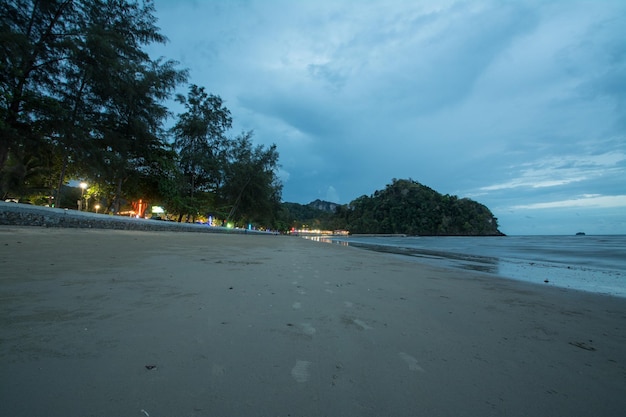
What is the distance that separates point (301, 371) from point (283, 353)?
0.23 meters

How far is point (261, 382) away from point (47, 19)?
21147mm

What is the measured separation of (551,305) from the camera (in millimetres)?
3756

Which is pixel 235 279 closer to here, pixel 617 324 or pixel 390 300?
pixel 390 300

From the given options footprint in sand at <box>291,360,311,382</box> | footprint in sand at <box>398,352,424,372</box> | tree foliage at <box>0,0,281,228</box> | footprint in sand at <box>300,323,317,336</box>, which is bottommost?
footprint in sand at <box>398,352,424,372</box>

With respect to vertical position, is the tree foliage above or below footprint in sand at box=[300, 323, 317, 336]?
above

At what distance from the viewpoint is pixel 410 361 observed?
1.81 meters

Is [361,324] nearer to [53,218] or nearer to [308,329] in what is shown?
[308,329]

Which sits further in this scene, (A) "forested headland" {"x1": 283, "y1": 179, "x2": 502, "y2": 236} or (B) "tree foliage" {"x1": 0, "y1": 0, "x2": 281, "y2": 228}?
(A) "forested headland" {"x1": 283, "y1": 179, "x2": 502, "y2": 236}

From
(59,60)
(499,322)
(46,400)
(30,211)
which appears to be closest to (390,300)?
(499,322)

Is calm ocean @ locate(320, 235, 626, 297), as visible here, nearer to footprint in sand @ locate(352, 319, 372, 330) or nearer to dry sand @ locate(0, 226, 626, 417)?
dry sand @ locate(0, 226, 626, 417)

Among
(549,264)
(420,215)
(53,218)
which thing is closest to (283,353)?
(549,264)

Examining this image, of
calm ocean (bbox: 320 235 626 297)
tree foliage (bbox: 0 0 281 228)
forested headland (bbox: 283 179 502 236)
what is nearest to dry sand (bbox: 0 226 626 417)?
calm ocean (bbox: 320 235 626 297)

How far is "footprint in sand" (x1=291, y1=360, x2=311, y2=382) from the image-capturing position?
1.52 meters

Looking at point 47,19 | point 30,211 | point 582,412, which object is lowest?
point 582,412
